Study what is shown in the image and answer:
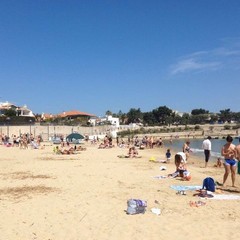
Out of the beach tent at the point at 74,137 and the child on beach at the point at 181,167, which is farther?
the beach tent at the point at 74,137

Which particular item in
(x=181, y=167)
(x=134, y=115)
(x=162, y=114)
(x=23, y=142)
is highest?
(x=162, y=114)

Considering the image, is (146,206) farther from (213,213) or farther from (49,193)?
(49,193)

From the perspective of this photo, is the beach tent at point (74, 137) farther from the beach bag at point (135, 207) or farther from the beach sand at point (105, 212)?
the beach bag at point (135, 207)

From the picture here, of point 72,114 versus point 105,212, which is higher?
point 72,114

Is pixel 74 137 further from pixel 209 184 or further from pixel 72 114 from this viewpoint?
pixel 72 114

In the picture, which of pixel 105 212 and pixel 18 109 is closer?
pixel 105 212

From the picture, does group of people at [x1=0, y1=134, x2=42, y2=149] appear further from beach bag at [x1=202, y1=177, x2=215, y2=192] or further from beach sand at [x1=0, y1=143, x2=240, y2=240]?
beach bag at [x1=202, y1=177, x2=215, y2=192]

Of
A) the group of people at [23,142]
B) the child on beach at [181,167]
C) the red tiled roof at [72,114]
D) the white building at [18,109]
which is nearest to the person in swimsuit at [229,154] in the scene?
the child on beach at [181,167]

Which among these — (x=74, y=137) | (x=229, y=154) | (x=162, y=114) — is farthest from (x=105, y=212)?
(x=162, y=114)

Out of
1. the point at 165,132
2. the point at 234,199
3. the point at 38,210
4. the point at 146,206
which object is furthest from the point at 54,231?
the point at 165,132

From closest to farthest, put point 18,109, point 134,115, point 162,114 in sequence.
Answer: point 18,109
point 134,115
point 162,114

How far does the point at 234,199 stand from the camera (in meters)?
9.62

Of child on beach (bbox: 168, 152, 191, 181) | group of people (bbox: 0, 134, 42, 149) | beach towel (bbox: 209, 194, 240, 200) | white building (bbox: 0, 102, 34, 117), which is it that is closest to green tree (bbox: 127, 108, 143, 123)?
white building (bbox: 0, 102, 34, 117)

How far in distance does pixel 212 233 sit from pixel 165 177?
22.9 ft
